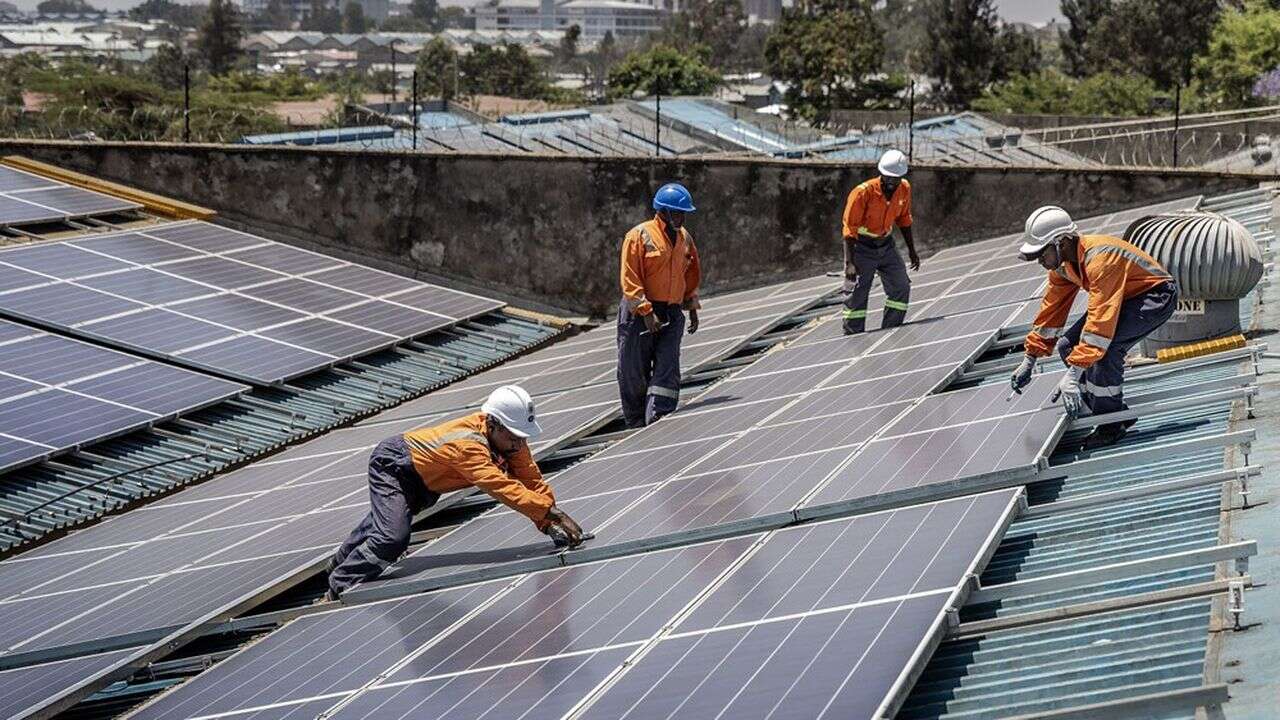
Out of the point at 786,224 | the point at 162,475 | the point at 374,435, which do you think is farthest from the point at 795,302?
the point at 162,475

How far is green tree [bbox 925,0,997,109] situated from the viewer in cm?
9256

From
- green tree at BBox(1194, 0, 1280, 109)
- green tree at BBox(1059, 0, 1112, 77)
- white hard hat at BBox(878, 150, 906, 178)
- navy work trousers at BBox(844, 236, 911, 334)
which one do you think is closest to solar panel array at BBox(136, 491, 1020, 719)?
navy work trousers at BBox(844, 236, 911, 334)

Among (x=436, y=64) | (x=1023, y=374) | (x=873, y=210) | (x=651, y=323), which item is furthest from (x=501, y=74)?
(x=1023, y=374)

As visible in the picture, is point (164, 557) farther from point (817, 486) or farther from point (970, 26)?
point (970, 26)

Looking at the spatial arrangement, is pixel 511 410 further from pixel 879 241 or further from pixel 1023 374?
pixel 879 241

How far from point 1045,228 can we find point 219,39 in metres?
140

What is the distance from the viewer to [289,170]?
84.4ft

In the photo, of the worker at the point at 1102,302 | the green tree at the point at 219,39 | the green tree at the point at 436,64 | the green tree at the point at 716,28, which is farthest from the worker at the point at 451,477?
the green tree at the point at 716,28

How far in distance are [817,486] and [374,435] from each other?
24.1ft

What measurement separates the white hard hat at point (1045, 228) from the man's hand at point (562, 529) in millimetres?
3412

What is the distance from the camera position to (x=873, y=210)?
1606 centimetres

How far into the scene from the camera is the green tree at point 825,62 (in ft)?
296

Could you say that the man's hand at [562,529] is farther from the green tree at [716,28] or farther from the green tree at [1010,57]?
the green tree at [716,28]

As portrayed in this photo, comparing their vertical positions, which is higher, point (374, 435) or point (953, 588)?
point (953, 588)
